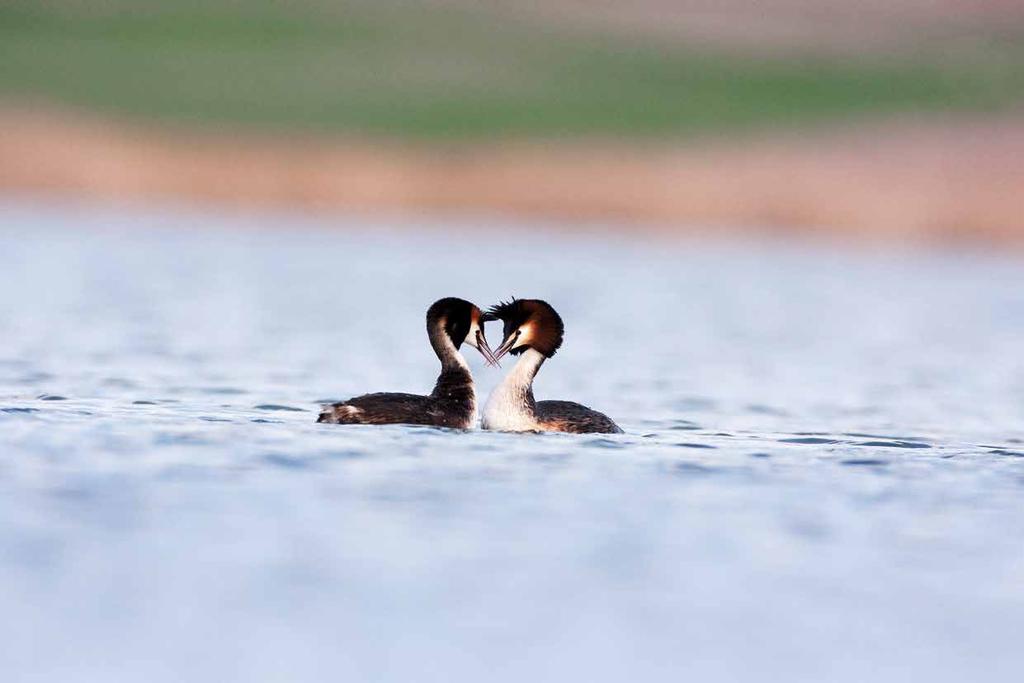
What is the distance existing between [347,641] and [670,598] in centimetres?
143

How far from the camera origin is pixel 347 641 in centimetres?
774

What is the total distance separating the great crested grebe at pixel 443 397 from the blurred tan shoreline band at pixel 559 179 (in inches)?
1102

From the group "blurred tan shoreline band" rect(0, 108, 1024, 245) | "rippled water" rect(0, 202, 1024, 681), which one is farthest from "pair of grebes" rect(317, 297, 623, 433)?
"blurred tan shoreline band" rect(0, 108, 1024, 245)

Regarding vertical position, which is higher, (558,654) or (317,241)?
(317,241)

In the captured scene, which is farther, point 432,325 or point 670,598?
point 432,325

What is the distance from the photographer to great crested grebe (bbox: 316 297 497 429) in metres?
12.8

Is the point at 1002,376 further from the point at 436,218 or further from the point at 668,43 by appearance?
the point at 668,43

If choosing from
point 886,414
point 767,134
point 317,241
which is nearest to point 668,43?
point 767,134

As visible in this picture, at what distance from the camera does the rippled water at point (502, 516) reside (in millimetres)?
7750

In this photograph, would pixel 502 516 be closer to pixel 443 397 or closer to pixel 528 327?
pixel 443 397

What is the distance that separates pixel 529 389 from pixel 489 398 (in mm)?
257

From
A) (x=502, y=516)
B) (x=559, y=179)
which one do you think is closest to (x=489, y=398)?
(x=502, y=516)

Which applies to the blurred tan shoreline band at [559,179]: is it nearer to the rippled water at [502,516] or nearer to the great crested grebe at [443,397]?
the rippled water at [502,516]

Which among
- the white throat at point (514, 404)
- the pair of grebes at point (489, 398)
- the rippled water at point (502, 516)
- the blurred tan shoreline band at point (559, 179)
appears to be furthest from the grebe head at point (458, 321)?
the blurred tan shoreline band at point (559, 179)
